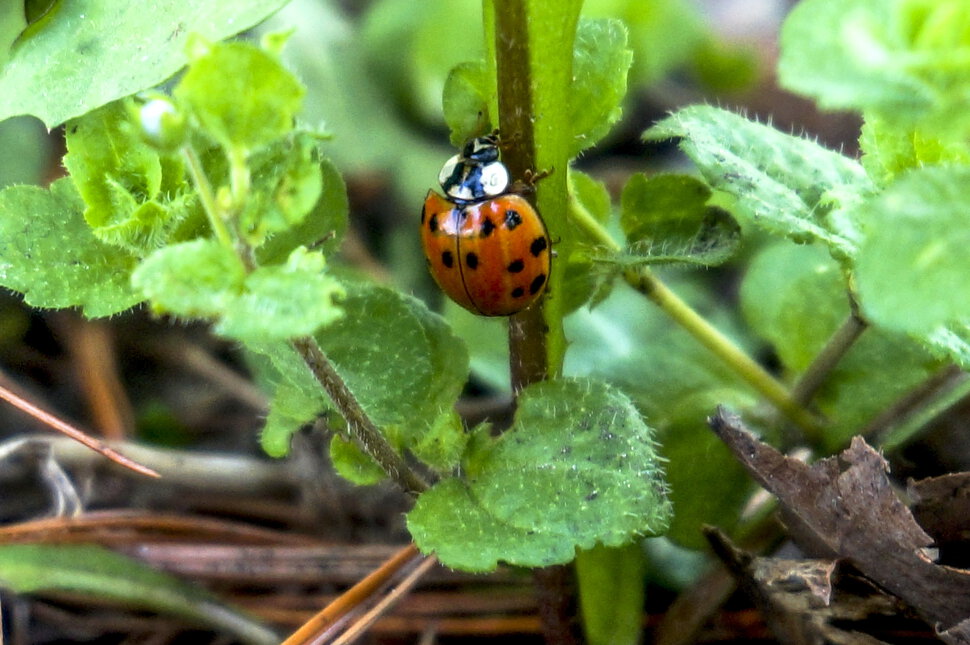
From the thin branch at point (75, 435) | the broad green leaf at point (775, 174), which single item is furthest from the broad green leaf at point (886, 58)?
the thin branch at point (75, 435)

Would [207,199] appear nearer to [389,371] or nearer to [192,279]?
[192,279]

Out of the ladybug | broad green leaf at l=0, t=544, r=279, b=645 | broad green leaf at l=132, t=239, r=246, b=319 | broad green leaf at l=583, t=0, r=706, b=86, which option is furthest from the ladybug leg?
broad green leaf at l=583, t=0, r=706, b=86

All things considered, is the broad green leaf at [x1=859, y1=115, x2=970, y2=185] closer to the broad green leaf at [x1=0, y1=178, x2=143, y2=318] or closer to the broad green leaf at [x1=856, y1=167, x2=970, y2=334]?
the broad green leaf at [x1=856, y1=167, x2=970, y2=334]

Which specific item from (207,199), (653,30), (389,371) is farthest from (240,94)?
(653,30)

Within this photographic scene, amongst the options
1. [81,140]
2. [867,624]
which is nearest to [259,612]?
[81,140]

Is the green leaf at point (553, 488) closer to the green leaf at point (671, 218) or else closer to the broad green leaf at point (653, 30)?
the green leaf at point (671, 218)
